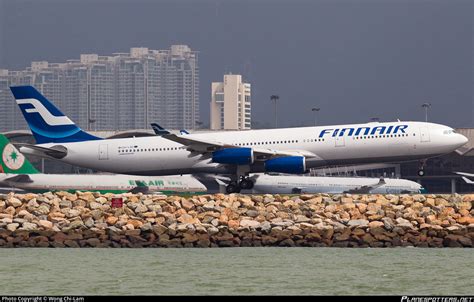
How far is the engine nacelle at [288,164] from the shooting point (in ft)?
200

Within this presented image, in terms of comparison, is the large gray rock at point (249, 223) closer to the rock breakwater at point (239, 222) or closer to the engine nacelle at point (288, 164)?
the rock breakwater at point (239, 222)

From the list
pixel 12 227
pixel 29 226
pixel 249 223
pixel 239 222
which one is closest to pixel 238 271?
pixel 249 223

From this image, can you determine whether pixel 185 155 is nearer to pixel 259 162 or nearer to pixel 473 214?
pixel 259 162

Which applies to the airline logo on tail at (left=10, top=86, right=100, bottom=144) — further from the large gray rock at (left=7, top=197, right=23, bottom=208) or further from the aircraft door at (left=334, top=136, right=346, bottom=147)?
the large gray rock at (left=7, top=197, right=23, bottom=208)

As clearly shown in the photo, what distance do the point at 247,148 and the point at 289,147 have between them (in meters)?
2.59

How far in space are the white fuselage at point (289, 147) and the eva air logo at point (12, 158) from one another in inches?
973

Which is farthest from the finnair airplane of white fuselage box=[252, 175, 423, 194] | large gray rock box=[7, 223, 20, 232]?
white fuselage box=[252, 175, 423, 194]

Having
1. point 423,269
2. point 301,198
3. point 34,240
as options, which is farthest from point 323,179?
point 423,269

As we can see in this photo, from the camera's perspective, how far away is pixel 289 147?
2469 inches

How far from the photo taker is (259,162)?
62594mm

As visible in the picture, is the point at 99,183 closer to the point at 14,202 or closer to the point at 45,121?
the point at 45,121

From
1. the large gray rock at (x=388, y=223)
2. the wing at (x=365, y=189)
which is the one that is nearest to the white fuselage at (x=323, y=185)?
the wing at (x=365, y=189)

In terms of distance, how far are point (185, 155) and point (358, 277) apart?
33.2 m

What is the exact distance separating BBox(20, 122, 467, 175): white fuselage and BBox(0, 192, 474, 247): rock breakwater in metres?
13.7
